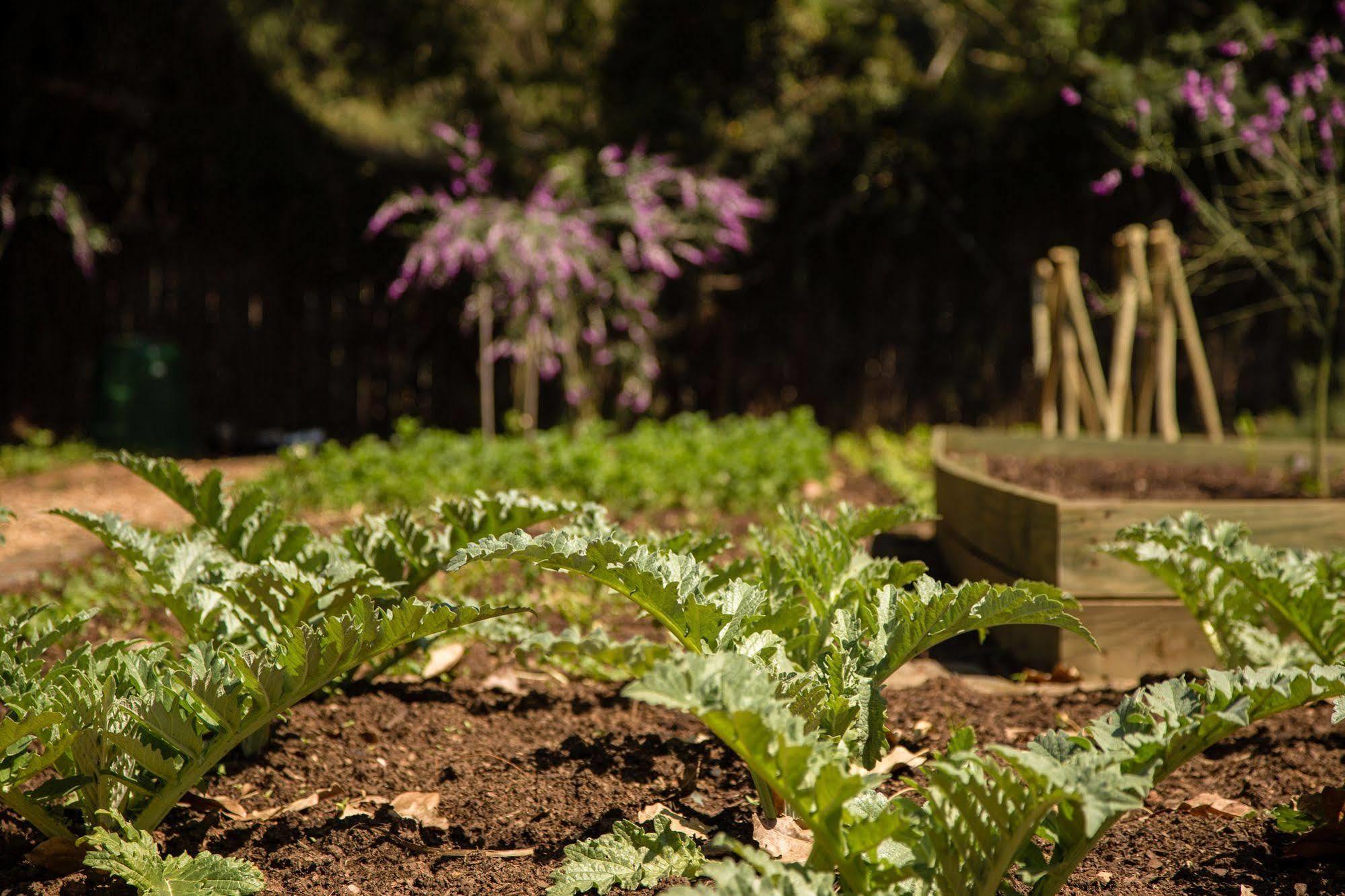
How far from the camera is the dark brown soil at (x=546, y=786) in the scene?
180 cm

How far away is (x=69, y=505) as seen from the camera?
18.6 feet

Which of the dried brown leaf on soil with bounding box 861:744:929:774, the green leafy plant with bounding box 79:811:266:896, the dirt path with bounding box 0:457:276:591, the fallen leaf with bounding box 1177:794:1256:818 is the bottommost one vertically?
the fallen leaf with bounding box 1177:794:1256:818

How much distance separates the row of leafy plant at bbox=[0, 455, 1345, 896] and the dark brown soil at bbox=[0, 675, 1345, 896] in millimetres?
128

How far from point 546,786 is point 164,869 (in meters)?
0.74

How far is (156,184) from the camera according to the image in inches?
346

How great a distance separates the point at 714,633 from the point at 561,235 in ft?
20.7

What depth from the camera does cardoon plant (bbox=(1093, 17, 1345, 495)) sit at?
215 inches

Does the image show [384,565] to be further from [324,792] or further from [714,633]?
[714,633]

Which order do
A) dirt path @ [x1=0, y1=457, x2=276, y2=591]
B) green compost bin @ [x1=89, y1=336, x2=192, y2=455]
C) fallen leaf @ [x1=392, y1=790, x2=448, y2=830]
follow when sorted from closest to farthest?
fallen leaf @ [x1=392, y1=790, x2=448, y2=830], dirt path @ [x1=0, y1=457, x2=276, y2=591], green compost bin @ [x1=89, y1=336, x2=192, y2=455]

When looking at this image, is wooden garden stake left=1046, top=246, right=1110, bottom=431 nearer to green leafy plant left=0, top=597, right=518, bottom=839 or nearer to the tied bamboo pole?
the tied bamboo pole

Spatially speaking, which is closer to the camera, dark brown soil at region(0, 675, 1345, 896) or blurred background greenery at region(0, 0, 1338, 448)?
dark brown soil at region(0, 675, 1345, 896)

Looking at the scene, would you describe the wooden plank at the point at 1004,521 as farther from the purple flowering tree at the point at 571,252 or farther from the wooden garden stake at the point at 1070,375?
the purple flowering tree at the point at 571,252

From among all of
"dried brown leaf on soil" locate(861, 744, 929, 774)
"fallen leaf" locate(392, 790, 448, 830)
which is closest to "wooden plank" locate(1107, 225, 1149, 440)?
"dried brown leaf on soil" locate(861, 744, 929, 774)

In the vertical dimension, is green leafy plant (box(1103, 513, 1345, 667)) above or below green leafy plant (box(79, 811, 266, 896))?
above
